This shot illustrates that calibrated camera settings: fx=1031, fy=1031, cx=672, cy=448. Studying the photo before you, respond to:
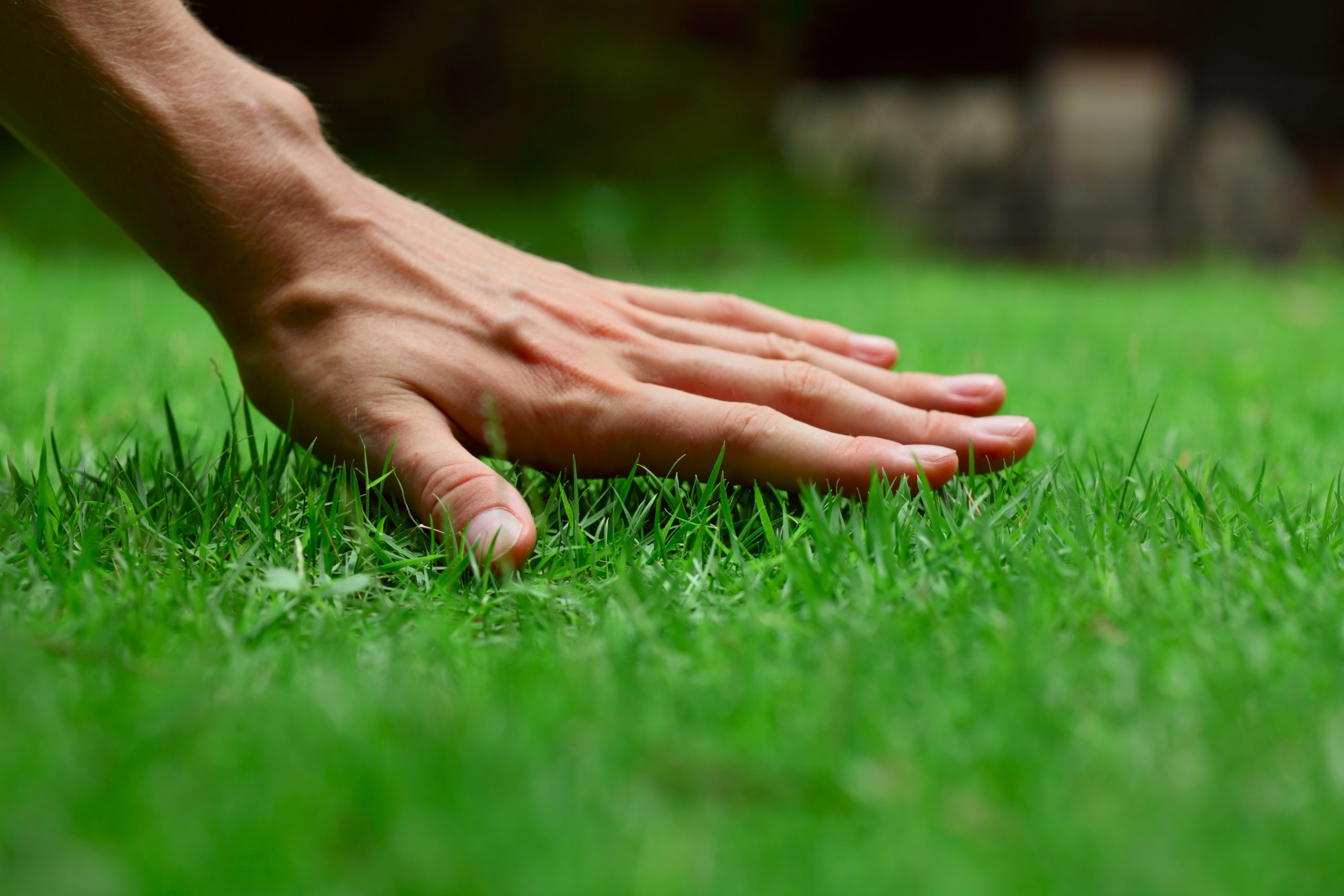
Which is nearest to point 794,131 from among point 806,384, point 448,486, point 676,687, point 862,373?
point 862,373

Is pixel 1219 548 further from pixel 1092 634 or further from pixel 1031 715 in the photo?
pixel 1031 715

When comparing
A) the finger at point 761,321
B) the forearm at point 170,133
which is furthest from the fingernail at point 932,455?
the forearm at point 170,133

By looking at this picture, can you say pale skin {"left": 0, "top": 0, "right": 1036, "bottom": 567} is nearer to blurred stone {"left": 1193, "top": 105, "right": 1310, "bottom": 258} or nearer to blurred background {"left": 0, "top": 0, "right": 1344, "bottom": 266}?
blurred background {"left": 0, "top": 0, "right": 1344, "bottom": 266}

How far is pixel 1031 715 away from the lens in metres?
0.85

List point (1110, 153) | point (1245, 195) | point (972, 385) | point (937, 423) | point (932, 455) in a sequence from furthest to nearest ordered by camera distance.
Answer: point (1245, 195) < point (1110, 153) < point (972, 385) < point (937, 423) < point (932, 455)

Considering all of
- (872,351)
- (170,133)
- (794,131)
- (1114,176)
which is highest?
(170,133)

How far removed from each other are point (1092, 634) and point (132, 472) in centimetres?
125

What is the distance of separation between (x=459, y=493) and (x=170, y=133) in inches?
25.2

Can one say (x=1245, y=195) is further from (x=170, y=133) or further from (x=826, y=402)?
(x=170, y=133)

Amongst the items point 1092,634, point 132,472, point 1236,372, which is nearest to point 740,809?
point 1092,634

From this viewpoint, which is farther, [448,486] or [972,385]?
[972,385]

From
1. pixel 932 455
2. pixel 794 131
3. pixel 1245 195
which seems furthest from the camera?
pixel 794 131

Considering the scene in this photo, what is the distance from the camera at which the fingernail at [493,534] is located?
121 centimetres

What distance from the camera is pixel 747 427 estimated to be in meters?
1.38
